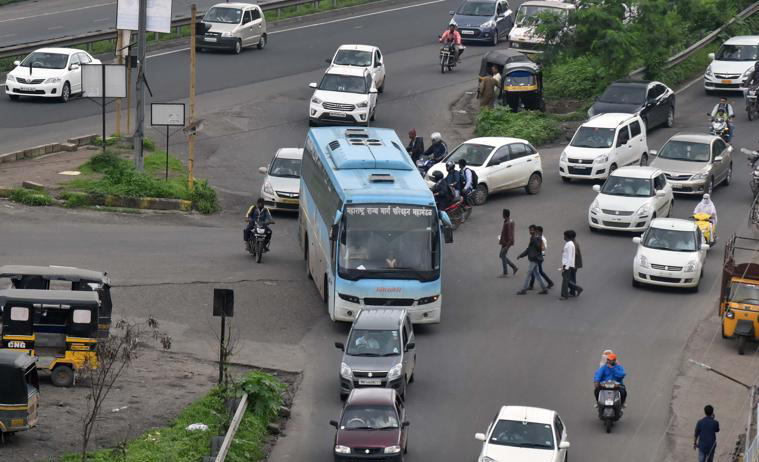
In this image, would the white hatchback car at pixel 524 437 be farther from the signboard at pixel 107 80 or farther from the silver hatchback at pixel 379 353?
the signboard at pixel 107 80

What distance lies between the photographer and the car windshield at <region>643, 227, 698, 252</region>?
32.3m

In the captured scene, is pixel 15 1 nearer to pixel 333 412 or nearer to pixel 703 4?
pixel 703 4

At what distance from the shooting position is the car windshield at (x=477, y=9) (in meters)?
59.5

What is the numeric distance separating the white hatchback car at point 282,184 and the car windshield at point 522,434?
16449 millimetres

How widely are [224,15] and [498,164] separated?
20.0 meters

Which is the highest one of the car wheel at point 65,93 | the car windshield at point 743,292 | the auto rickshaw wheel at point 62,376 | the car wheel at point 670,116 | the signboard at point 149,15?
→ the signboard at point 149,15

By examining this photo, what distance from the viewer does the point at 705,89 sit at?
52.4 metres

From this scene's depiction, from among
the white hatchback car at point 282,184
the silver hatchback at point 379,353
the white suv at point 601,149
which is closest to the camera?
the silver hatchback at point 379,353

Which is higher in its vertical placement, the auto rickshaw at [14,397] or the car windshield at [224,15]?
the auto rickshaw at [14,397]

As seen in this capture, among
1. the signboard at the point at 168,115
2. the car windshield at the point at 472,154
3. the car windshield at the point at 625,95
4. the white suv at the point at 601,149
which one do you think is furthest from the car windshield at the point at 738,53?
the signboard at the point at 168,115

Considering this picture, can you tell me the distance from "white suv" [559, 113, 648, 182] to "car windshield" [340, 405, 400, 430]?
62.9ft

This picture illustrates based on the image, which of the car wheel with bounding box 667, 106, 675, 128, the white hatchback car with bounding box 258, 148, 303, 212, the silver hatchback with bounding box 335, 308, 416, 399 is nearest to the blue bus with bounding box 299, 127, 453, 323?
the silver hatchback with bounding box 335, 308, 416, 399

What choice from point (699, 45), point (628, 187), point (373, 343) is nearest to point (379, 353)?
point (373, 343)

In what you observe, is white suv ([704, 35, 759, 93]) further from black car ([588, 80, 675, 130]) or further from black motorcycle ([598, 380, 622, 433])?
black motorcycle ([598, 380, 622, 433])
